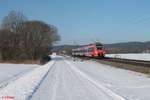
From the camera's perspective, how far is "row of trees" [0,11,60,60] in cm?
8475

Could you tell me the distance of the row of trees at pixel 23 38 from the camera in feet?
278

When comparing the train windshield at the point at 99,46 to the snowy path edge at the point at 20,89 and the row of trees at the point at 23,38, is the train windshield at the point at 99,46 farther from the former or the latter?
the snowy path edge at the point at 20,89

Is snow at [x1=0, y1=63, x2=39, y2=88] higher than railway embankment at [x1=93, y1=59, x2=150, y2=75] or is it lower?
lower

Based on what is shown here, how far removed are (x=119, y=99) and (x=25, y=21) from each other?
81476mm

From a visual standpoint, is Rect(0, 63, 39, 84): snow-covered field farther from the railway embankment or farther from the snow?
the railway embankment

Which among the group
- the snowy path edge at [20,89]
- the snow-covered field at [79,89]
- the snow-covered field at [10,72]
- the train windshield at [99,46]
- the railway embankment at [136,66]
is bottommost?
the snow-covered field at [10,72]

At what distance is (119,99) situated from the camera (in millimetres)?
12906

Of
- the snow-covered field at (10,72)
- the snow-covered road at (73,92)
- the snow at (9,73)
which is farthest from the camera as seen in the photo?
the snow-covered field at (10,72)

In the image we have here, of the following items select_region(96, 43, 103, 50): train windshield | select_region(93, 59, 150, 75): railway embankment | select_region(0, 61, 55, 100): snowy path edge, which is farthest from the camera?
select_region(96, 43, 103, 50): train windshield

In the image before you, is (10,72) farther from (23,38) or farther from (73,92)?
(23,38)

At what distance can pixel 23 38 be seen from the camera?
89.7 meters

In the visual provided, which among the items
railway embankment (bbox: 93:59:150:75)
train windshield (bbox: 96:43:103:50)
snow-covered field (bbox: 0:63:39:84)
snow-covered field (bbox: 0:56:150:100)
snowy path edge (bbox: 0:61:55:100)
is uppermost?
train windshield (bbox: 96:43:103:50)

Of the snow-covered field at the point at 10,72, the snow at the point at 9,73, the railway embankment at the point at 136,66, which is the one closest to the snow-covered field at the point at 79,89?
the snow at the point at 9,73

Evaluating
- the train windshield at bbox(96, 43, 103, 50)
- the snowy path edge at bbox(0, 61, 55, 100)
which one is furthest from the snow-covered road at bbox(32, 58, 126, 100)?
the train windshield at bbox(96, 43, 103, 50)
